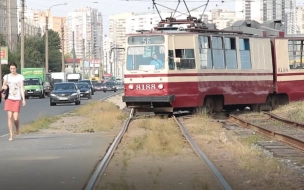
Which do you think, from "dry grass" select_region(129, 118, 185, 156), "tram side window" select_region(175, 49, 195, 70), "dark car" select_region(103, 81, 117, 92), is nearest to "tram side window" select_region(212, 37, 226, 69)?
"tram side window" select_region(175, 49, 195, 70)

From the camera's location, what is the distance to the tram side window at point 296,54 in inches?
1235

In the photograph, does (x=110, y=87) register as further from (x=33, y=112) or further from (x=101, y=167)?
(x=101, y=167)

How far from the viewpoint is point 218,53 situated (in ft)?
90.2

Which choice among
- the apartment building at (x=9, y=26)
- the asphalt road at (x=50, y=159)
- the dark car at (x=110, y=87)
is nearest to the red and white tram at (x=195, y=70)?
the asphalt road at (x=50, y=159)

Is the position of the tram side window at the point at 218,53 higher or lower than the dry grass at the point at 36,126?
higher

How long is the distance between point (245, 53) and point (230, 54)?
3.48 feet

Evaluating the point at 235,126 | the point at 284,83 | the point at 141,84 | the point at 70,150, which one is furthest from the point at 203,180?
the point at 284,83

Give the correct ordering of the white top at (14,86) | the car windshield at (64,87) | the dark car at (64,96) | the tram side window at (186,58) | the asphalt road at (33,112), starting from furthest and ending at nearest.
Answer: the car windshield at (64,87) < the dark car at (64,96) < the asphalt road at (33,112) < the tram side window at (186,58) < the white top at (14,86)

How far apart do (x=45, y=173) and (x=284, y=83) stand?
68.1 ft

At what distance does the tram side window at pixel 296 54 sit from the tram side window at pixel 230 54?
12.8ft

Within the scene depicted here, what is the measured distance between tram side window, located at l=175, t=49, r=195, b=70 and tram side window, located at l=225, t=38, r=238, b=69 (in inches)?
77.1

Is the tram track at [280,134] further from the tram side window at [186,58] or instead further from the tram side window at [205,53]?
the tram side window at [186,58]

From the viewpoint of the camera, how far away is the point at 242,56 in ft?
94.5

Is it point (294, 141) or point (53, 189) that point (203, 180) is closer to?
point (53, 189)
